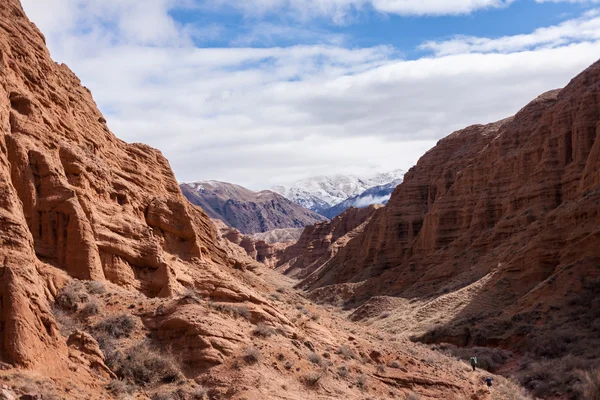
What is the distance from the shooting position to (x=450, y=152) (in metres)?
97.5

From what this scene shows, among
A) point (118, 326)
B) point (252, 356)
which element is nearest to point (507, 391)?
point (252, 356)

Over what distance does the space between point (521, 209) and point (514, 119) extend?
2008 cm

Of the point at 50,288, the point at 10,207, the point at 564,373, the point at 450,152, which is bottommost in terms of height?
the point at 564,373

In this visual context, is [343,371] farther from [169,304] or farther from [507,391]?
[507,391]

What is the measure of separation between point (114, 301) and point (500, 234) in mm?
51183

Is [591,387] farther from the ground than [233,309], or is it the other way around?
[233,309]

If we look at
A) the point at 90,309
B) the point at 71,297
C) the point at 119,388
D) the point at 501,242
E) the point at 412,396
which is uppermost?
the point at 71,297

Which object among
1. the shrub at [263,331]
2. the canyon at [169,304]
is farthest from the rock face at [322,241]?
the shrub at [263,331]

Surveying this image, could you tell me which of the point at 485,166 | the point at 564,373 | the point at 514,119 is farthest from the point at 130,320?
the point at 514,119

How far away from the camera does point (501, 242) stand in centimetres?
6353

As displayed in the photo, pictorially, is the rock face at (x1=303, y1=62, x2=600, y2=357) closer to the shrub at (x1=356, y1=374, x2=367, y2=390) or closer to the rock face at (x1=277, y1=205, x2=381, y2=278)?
the shrub at (x1=356, y1=374, x2=367, y2=390)

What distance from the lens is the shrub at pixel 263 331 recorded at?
20.6 meters

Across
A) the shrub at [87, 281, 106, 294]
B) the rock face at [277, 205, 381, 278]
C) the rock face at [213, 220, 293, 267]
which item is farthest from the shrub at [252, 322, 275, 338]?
the rock face at [213, 220, 293, 267]

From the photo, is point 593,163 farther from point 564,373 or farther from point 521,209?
point 564,373
